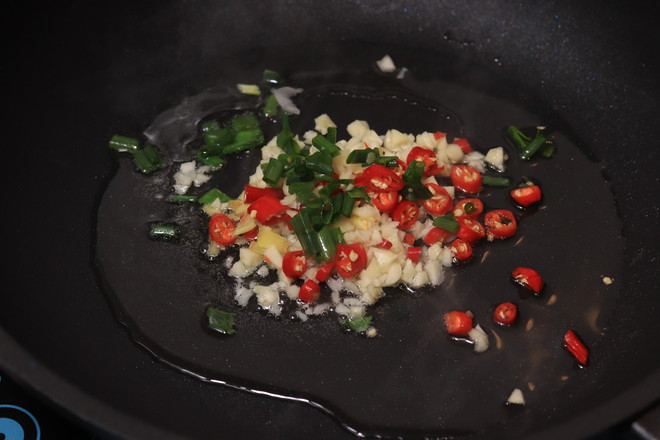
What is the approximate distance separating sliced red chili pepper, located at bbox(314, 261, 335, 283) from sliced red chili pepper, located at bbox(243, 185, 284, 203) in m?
0.26

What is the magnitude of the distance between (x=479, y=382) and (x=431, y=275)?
1.05ft

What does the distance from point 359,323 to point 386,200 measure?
35 cm

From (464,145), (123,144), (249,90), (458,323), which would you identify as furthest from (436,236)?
(123,144)

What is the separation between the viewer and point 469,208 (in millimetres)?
1942

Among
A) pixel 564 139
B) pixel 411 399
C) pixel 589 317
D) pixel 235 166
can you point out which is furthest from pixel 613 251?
pixel 235 166

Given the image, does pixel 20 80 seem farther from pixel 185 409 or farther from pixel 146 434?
pixel 146 434

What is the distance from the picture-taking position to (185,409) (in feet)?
5.40

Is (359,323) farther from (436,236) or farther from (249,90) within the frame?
(249,90)

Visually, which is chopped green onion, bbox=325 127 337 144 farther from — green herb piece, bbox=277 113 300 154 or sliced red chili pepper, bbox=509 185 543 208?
sliced red chili pepper, bbox=509 185 543 208

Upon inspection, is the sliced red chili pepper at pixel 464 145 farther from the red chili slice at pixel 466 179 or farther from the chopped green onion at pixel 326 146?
the chopped green onion at pixel 326 146

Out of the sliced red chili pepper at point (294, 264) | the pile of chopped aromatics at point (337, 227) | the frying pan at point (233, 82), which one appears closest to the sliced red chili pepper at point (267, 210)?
the pile of chopped aromatics at point (337, 227)

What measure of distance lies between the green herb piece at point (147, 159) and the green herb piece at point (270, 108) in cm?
38

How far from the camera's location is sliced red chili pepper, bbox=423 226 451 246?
193cm

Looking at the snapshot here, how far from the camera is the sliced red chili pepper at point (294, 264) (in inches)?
71.7
